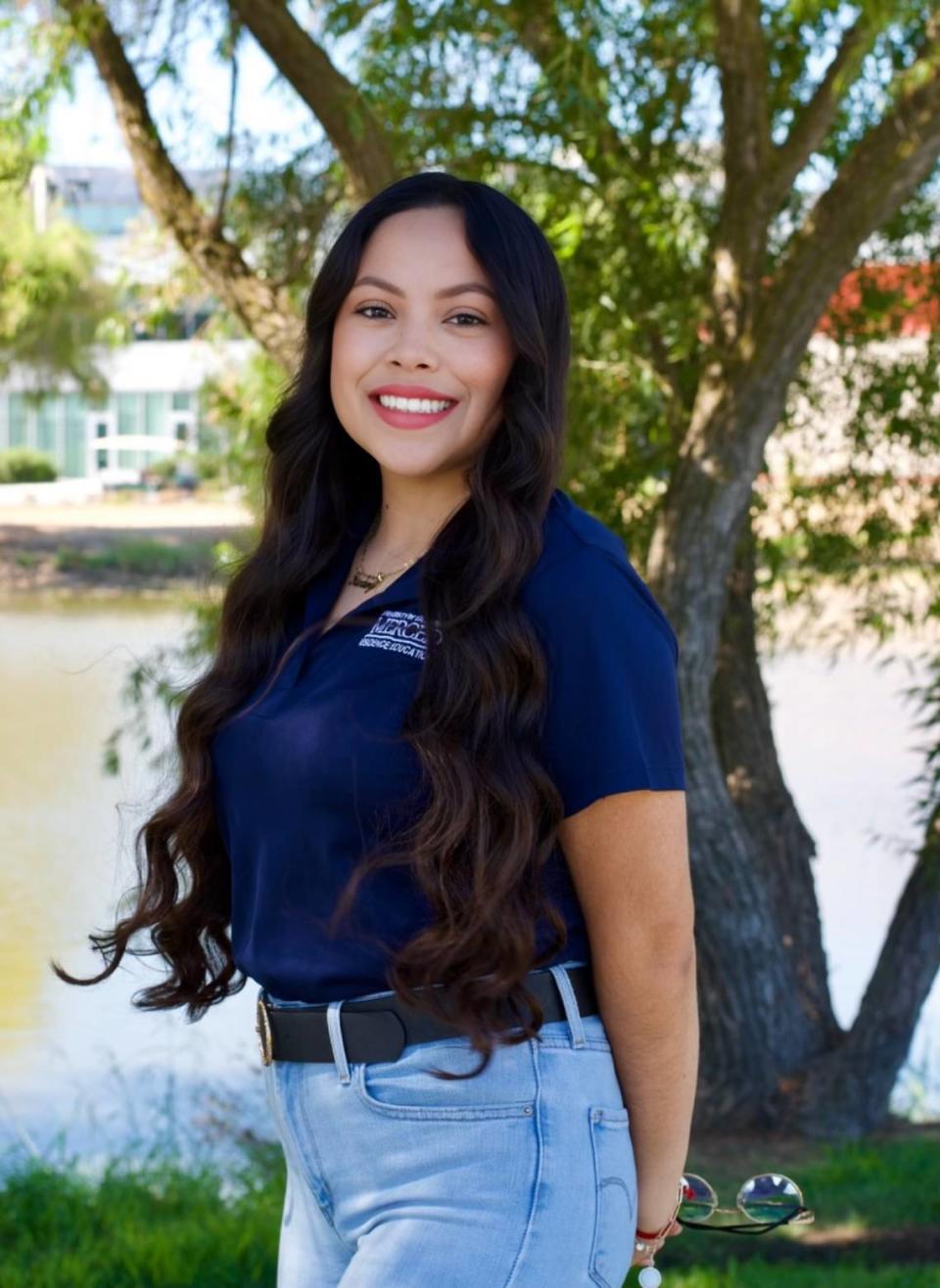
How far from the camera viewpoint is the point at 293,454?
7.31 ft

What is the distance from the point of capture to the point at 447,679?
1802 mm

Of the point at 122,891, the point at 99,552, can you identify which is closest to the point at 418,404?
the point at 122,891

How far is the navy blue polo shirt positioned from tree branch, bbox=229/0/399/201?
307cm

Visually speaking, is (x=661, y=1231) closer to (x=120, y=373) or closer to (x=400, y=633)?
(x=400, y=633)

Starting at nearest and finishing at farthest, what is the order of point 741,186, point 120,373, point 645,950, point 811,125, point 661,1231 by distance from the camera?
point 645,950 → point 661,1231 → point 811,125 → point 741,186 → point 120,373

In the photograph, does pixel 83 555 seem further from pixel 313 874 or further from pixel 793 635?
pixel 313 874

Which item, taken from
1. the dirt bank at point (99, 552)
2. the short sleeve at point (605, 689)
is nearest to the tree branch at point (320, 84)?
the short sleeve at point (605, 689)

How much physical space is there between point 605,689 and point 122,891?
195cm

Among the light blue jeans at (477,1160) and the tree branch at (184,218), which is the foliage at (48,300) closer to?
the tree branch at (184,218)

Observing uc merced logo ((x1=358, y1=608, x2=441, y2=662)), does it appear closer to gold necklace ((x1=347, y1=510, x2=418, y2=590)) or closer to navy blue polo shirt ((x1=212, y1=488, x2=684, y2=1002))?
navy blue polo shirt ((x1=212, y1=488, x2=684, y2=1002))

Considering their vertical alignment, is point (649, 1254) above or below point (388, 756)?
below

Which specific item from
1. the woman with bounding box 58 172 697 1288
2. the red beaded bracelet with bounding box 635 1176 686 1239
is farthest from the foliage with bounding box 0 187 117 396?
the red beaded bracelet with bounding box 635 1176 686 1239

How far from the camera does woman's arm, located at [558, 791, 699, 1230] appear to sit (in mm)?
1792

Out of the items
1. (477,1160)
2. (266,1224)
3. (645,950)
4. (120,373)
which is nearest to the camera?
(477,1160)
